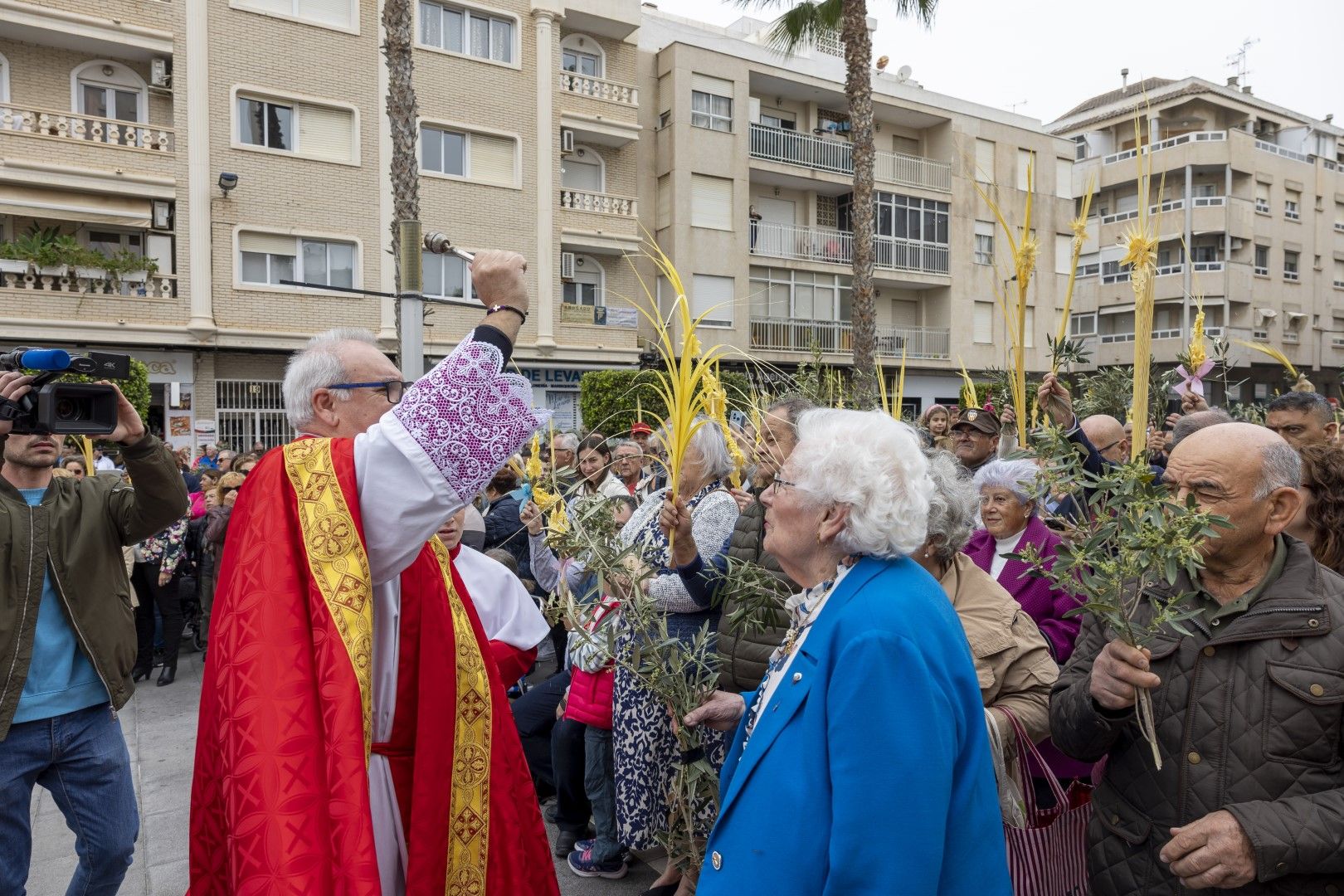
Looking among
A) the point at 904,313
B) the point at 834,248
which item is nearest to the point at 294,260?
the point at 834,248

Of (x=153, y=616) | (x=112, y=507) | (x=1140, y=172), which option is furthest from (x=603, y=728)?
(x=153, y=616)

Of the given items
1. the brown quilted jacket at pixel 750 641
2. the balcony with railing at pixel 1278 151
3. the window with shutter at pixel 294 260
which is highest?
the balcony with railing at pixel 1278 151

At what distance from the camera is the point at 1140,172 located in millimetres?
2295

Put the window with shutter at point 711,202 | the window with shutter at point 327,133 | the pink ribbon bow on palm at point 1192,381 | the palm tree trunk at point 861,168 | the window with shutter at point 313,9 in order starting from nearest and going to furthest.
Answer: the pink ribbon bow on palm at point 1192,381
the palm tree trunk at point 861,168
the window with shutter at point 313,9
the window with shutter at point 327,133
the window with shutter at point 711,202

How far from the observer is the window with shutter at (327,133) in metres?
18.6

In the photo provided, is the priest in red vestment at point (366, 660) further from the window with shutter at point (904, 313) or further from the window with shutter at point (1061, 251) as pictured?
the window with shutter at point (1061, 251)

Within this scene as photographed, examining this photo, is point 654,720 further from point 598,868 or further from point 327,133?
point 327,133

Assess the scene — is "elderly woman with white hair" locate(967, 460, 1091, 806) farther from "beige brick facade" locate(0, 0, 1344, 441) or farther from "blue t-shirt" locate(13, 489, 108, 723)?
"beige brick facade" locate(0, 0, 1344, 441)

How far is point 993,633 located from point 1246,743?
2.51ft

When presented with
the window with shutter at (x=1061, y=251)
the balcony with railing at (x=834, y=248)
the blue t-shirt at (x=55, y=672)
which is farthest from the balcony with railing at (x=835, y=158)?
the blue t-shirt at (x=55, y=672)

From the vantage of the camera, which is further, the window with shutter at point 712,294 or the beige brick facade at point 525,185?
the window with shutter at point 712,294

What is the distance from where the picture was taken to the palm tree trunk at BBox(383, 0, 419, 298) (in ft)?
32.7

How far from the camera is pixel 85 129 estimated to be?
664 inches

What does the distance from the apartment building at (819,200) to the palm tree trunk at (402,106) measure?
12947 mm
